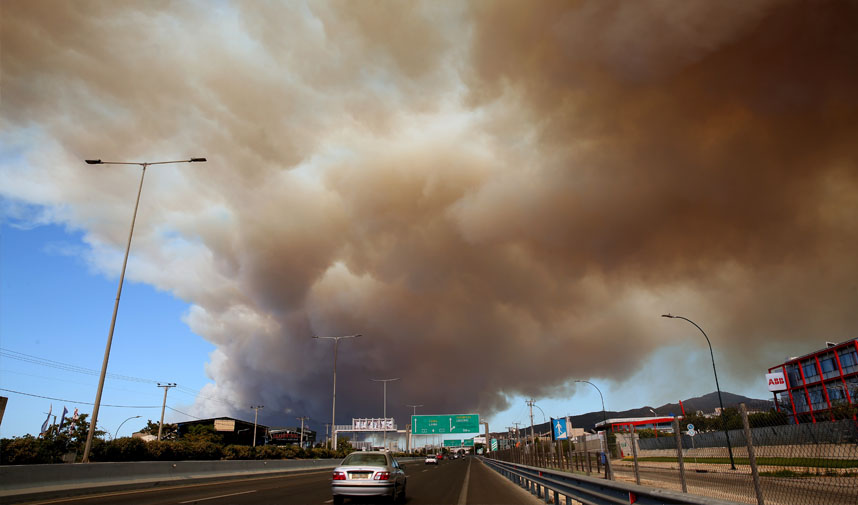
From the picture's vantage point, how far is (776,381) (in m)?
99.4

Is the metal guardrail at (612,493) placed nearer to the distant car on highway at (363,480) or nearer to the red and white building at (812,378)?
the distant car on highway at (363,480)

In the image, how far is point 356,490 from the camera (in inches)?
524

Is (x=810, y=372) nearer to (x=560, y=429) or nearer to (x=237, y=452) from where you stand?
(x=560, y=429)

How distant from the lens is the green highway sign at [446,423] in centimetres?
8994

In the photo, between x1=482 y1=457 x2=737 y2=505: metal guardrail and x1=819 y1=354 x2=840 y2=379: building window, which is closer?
x1=482 y1=457 x2=737 y2=505: metal guardrail

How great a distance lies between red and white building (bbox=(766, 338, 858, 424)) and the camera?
7631 cm

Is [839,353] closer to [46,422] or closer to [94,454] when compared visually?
[94,454]

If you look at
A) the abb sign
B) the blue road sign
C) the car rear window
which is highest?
the abb sign

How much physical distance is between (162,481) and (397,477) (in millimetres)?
12899

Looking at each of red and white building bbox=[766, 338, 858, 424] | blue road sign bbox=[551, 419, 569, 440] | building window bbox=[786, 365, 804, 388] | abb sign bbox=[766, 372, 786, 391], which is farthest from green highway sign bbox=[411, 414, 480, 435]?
blue road sign bbox=[551, 419, 569, 440]

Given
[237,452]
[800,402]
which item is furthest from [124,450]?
[800,402]

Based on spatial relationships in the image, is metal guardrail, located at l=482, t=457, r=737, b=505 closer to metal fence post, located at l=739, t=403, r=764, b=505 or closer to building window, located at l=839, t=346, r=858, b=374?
metal fence post, located at l=739, t=403, r=764, b=505

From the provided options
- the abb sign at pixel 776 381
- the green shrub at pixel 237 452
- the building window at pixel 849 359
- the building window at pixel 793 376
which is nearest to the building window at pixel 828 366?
the building window at pixel 849 359

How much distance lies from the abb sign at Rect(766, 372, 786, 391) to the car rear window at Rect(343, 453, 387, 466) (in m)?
112
